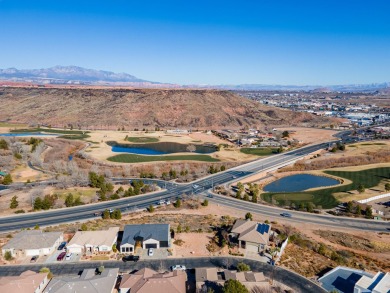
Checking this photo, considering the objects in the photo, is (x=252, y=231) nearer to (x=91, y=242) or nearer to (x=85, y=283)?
(x=91, y=242)

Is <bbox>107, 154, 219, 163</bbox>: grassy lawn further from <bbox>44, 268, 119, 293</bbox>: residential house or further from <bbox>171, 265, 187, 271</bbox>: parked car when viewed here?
<bbox>44, 268, 119, 293</bbox>: residential house

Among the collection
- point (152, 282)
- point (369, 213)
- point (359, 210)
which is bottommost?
point (369, 213)

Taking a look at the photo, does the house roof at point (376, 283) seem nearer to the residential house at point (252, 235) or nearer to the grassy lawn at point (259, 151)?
the residential house at point (252, 235)

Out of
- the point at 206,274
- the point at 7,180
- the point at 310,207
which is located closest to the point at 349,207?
the point at 310,207

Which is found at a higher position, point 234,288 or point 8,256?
point 234,288

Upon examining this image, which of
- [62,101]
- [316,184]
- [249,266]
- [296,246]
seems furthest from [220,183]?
[62,101]

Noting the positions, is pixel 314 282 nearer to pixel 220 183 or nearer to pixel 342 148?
pixel 220 183

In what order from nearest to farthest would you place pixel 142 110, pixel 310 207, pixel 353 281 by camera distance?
pixel 353 281
pixel 310 207
pixel 142 110

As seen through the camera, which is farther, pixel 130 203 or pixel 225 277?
pixel 130 203
